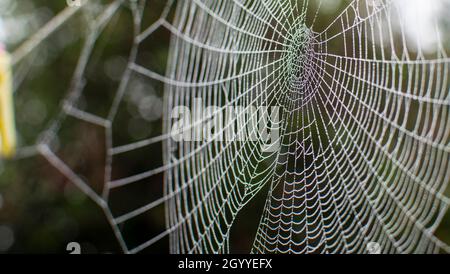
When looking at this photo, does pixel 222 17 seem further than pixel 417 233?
Yes

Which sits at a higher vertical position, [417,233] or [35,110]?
[35,110]

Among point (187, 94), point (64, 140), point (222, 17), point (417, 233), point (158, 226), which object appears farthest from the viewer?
point (158, 226)

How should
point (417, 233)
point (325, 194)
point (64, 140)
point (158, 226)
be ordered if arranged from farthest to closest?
point (158, 226) → point (64, 140) → point (325, 194) → point (417, 233)

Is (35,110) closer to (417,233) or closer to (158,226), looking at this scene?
(158,226)

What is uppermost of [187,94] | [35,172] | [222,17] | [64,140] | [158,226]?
[222,17]
